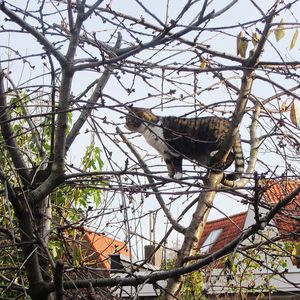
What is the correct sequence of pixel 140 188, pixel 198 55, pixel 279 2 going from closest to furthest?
1. pixel 140 188
2. pixel 198 55
3. pixel 279 2

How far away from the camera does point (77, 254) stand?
11.6 feet

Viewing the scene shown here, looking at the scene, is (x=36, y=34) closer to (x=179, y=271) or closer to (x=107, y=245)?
(x=179, y=271)

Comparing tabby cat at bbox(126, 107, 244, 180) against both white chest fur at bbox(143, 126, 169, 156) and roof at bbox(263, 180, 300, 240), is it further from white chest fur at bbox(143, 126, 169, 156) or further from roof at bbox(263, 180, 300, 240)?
roof at bbox(263, 180, 300, 240)

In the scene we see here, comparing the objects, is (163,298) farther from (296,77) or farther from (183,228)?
(296,77)

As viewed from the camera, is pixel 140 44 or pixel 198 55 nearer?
pixel 140 44

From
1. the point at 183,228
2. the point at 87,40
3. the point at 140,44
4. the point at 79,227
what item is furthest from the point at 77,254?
the point at 140,44

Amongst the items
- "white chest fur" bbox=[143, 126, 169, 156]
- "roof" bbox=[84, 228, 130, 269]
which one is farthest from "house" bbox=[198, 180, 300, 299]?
"white chest fur" bbox=[143, 126, 169, 156]

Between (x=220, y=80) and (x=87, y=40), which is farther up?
(x=220, y=80)

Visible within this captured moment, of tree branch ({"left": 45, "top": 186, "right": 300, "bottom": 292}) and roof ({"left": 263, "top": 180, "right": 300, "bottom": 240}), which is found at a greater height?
roof ({"left": 263, "top": 180, "right": 300, "bottom": 240})

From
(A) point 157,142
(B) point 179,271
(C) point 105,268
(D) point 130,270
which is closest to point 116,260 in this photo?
(C) point 105,268

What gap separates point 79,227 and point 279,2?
4.59 feet

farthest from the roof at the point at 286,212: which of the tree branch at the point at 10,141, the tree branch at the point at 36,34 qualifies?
the tree branch at the point at 10,141

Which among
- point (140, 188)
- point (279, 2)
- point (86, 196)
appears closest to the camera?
point (140, 188)

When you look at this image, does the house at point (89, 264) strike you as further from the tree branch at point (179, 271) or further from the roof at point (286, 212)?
the roof at point (286, 212)
